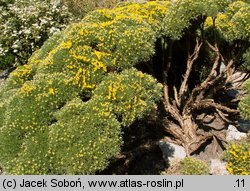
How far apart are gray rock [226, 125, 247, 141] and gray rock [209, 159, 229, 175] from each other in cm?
89

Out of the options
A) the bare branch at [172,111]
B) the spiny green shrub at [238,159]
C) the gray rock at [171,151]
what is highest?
the spiny green shrub at [238,159]

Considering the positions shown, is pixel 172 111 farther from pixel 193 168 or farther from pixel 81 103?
pixel 81 103

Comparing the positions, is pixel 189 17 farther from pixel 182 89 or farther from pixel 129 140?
pixel 129 140

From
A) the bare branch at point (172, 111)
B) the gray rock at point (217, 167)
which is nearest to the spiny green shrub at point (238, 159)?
the gray rock at point (217, 167)

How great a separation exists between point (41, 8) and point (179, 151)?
8394 millimetres

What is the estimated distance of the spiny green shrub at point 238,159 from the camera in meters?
6.60

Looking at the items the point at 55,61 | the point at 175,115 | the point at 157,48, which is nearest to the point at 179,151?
the point at 175,115

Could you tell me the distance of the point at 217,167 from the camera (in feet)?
27.0

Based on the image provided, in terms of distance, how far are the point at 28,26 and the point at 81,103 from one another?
8180mm

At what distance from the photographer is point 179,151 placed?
869 centimetres

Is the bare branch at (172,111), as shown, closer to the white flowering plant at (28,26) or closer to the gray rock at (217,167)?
the gray rock at (217,167)

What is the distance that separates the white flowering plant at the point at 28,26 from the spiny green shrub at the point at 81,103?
5.96m

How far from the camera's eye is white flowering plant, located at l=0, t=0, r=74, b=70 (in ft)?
43.7

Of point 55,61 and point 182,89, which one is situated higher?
point 55,61
